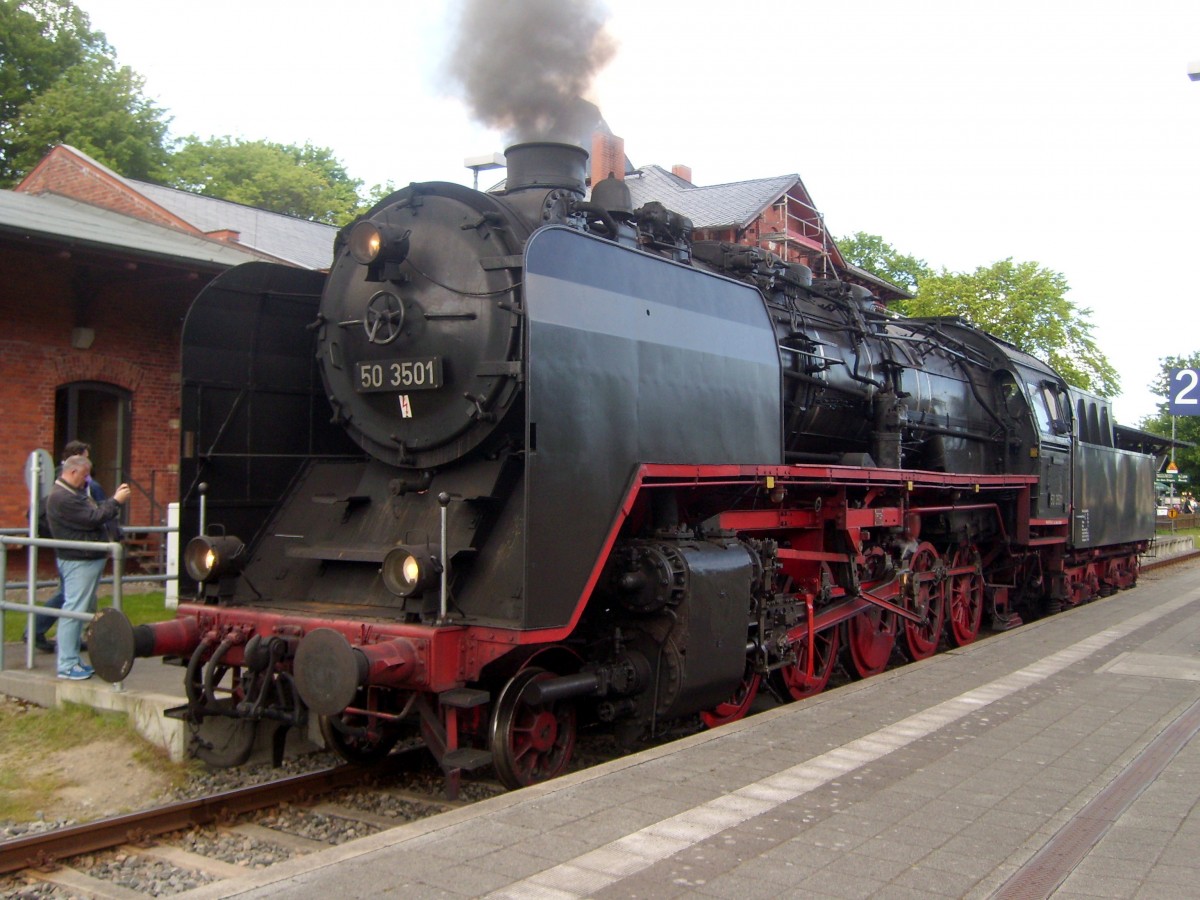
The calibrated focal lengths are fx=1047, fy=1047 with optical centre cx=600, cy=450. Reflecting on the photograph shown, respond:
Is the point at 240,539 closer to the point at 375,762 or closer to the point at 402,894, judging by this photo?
the point at 375,762

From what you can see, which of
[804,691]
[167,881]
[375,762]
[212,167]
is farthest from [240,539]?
[212,167]

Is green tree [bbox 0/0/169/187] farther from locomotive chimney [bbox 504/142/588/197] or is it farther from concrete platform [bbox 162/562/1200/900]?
concrete platform [bbox 162/562/1200/900]

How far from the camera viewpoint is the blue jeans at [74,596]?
274 inches

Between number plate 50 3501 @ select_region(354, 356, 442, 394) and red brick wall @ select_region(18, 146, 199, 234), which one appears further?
red brick wall @ select_region(18, 146, 199, 234)

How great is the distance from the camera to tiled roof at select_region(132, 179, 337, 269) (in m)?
19.4

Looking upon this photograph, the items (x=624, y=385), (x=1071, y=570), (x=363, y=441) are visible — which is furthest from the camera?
(x=1071, y=570)

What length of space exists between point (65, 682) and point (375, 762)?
2444mm

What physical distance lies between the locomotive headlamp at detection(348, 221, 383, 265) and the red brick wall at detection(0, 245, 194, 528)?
6.33m

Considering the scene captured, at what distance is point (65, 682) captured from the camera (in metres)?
6.86

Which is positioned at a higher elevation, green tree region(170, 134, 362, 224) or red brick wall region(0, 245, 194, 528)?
green tree region(170, 134, 362, 224)

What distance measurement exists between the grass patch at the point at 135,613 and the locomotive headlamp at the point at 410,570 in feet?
14.8

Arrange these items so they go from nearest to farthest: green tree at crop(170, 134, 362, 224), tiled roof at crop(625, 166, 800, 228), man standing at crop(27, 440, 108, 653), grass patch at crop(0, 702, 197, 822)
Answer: grass patch at crop(0, 702, 197, 822) < man standing at crop(27, 440, 108, 653) < tiled roof at crop(625, 166, 800, 228) < green tree at crop(170, 134, 362, 224)

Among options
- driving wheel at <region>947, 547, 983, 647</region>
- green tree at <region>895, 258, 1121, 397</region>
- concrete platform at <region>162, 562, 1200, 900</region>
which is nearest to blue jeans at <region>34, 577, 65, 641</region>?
concrete platform at <region>162, 562, 1200, 900</region>

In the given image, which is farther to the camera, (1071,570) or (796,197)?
(796,197)
